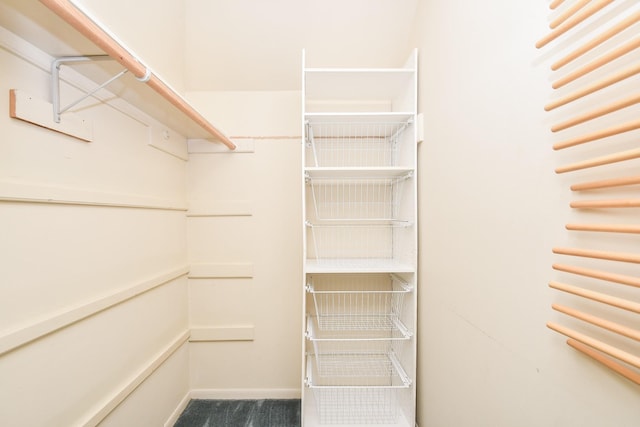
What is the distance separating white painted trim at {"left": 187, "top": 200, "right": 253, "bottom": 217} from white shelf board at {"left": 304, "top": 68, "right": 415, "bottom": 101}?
3.16ft

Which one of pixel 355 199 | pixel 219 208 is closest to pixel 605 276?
pixel 355 199

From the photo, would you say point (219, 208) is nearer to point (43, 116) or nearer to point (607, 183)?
point (43, 116)

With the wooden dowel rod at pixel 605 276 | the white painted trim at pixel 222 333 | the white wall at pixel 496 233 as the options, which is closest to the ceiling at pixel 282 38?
the white wall at pixel 496 233

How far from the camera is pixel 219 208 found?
2098mm

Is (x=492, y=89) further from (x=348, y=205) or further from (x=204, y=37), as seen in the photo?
(x=204, y=37)

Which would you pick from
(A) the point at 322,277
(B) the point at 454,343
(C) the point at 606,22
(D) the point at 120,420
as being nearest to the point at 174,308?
(D) the point at 120,420

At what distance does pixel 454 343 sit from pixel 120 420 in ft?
5.48

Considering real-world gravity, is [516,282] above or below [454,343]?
above

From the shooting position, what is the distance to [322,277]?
2129 millimetres

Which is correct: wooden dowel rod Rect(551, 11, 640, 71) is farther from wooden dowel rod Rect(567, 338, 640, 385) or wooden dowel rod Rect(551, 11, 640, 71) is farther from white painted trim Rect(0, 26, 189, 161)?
white painted trim Rect(0, 26, 189, 161)

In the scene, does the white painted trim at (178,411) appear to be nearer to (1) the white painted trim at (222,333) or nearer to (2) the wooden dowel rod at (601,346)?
(1) the white painted trim at (222,333)

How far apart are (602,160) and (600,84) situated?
0.56ft

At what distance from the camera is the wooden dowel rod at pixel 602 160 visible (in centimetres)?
54

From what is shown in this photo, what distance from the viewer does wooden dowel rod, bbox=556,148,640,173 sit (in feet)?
1.76
